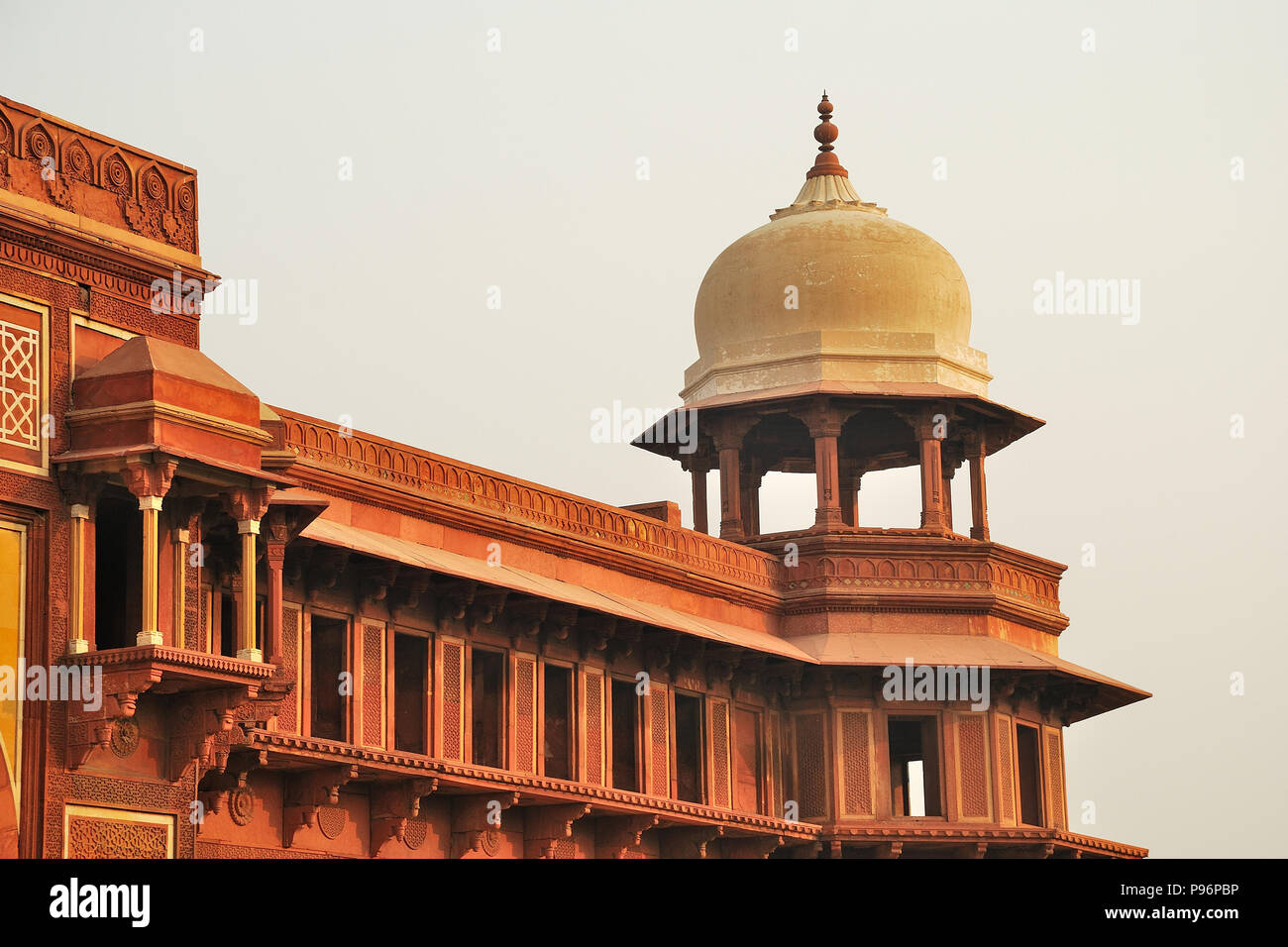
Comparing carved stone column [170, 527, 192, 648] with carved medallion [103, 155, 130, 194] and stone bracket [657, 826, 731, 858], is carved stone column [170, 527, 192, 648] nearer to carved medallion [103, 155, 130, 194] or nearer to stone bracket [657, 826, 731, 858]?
carved medallion [103, 155, 130, 194]

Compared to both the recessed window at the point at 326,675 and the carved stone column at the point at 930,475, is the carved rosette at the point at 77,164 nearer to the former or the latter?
the recessed window at the point at 326,675

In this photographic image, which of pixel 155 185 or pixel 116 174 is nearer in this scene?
pixel 116 174

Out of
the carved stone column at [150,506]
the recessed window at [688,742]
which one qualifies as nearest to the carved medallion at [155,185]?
the carved stone column at [150,506]

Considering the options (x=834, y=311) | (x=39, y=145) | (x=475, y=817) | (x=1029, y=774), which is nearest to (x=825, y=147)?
(x=834, y=311)

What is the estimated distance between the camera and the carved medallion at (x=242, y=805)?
26.6 m

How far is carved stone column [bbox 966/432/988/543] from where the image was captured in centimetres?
3944


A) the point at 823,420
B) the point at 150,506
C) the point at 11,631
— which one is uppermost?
the point at 823,420

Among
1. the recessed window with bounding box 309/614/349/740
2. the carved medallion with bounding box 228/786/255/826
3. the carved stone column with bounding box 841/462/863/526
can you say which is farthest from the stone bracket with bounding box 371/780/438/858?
the carved stone column with bounding box 841/462/863/526

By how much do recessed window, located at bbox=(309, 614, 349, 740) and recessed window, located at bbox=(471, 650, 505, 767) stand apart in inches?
93.3

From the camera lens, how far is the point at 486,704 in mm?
A: 31141

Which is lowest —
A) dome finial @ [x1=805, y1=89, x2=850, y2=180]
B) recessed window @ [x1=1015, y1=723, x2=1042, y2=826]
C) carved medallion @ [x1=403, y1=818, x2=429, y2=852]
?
carved medallion @ [x1=403, y1=818, x2=429, y2=852]

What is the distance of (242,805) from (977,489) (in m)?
16.0

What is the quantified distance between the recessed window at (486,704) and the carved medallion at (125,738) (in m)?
8.62

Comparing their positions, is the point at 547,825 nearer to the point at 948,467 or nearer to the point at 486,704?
the point at 486,704
